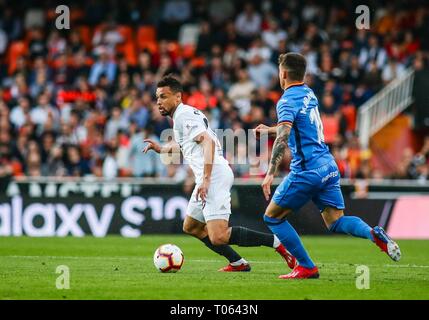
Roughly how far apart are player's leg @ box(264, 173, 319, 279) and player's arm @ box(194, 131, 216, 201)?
0.71 m

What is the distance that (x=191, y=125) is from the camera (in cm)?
1079

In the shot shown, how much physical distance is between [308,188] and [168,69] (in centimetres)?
1346

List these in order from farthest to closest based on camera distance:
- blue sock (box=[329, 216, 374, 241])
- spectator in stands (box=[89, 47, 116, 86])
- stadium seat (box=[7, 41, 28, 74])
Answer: stadium seat (box=[7, 41, 28, 74]) < spectator in stands (box=[89, 47, 116, 86]) < blue sock (box=[329, 216, 374, 241])

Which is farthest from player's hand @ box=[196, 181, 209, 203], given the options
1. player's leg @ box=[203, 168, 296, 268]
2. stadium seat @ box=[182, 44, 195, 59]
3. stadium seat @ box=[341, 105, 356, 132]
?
stadium seat @ box=[182, 44, 195, 59]

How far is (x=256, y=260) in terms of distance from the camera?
13.2 m

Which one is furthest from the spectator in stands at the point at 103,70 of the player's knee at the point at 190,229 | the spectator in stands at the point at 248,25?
the player's knee at the point at 190,229

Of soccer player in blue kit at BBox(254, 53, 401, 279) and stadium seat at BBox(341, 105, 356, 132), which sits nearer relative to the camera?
soccer player in blue kit at BBox(254, 53, 401, 279)

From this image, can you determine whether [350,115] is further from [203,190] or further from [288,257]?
[203,190]

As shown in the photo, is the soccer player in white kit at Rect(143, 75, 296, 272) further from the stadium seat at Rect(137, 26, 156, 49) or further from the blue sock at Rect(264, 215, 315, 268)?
the stadium seat at Rect(137, 26, 156, 49)

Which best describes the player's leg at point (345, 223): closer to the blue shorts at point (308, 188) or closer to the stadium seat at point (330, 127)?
the blue shorts at point (308, 188)

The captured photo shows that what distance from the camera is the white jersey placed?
35.4ft

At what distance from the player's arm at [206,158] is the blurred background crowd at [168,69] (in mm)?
9437
